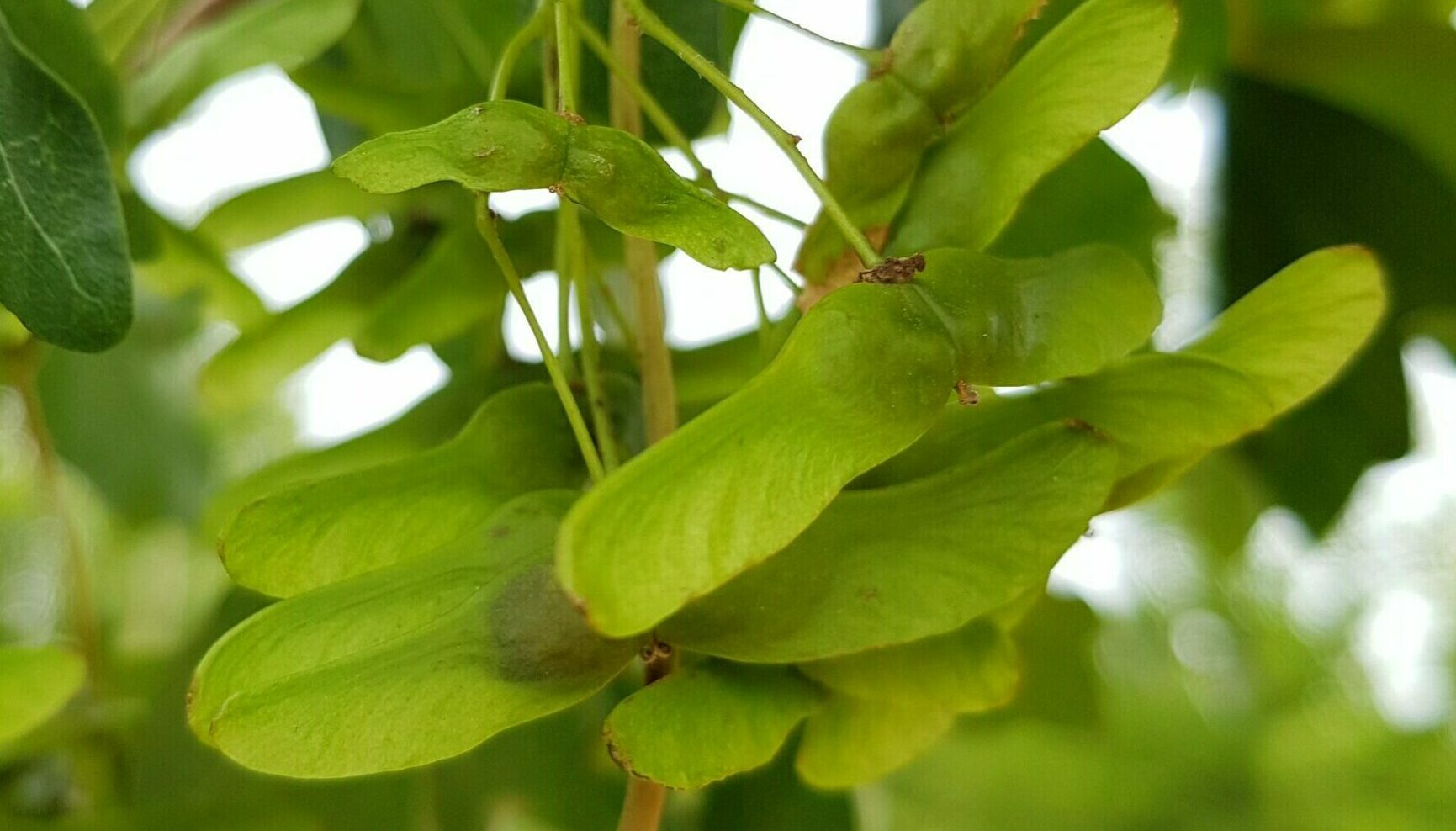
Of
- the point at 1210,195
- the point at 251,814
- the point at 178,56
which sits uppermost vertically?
the point at 178,56

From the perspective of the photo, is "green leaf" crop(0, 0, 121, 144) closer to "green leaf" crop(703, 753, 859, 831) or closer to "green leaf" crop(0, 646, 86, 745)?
"green leaf" crop(0, 646, 86, 745)

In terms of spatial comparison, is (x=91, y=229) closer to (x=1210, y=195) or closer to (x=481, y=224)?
(x=481, y=224)

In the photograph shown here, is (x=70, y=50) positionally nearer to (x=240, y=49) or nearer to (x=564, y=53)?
(x=240, y=49)

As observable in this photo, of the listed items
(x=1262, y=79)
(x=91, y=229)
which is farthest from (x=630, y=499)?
(x=1262, y=79)

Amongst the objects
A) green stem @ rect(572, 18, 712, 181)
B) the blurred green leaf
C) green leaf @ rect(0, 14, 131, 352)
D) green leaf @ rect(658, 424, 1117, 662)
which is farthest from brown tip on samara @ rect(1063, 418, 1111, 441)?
the blurred green leaf

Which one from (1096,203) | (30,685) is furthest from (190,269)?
(1096,203)

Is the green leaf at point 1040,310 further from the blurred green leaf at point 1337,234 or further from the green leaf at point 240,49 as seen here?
the blurred green leaf at point 1337,234

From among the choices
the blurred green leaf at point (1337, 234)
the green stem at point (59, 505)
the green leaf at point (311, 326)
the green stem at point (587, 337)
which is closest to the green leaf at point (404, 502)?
the green stem at point (587, 337)
